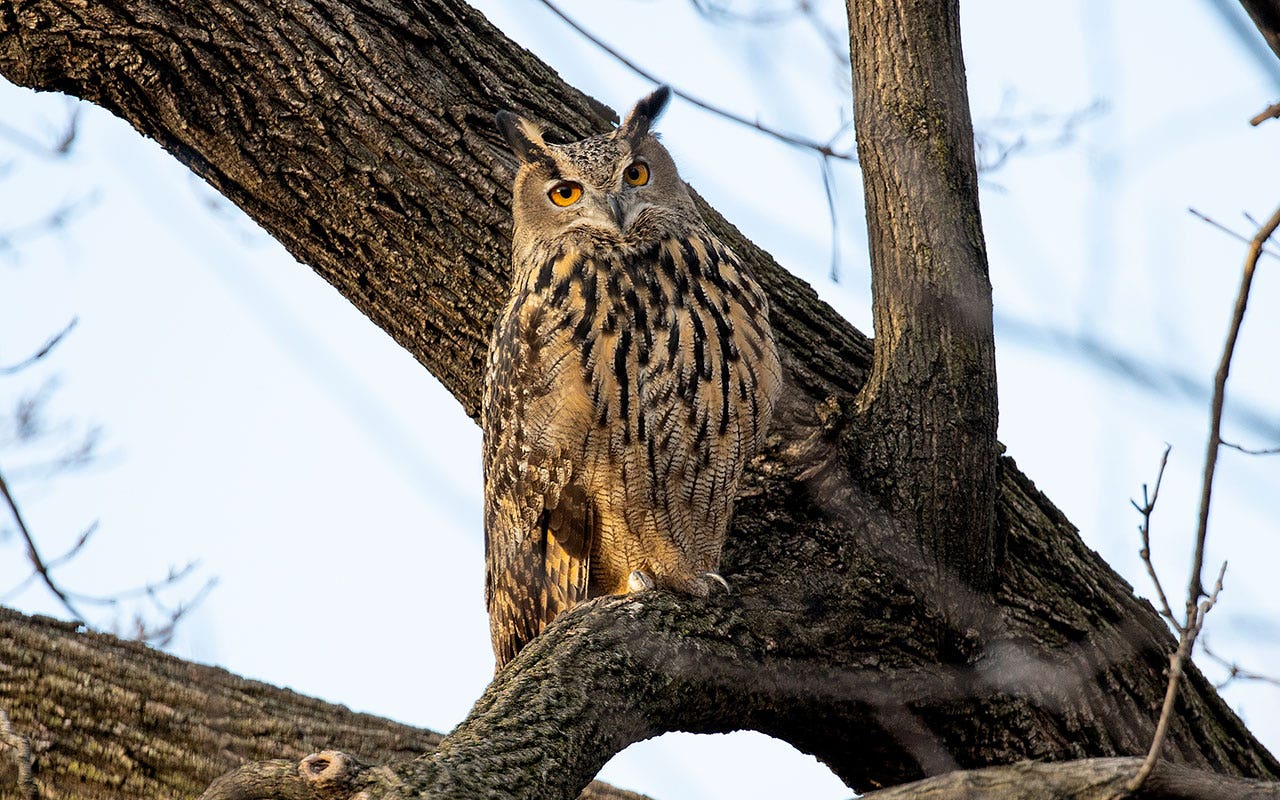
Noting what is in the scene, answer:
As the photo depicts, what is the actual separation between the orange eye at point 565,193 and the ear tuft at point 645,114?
0.24 metres

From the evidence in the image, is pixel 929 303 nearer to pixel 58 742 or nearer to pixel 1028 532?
pixel 1028 532

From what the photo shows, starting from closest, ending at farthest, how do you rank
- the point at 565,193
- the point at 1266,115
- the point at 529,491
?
the point at 1266,115 < the point at 529,491 < the point at 565,193

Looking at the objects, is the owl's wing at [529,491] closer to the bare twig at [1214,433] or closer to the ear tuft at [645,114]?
the ear tuft at [645,114]

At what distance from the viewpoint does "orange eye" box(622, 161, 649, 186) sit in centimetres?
332

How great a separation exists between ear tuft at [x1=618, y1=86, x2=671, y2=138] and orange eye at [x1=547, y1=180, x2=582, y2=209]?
0.78ft

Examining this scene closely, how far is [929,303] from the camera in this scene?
2820 mm

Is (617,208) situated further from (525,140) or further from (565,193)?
(525,140)

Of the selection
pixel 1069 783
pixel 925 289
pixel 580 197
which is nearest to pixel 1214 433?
pixel 1069 783

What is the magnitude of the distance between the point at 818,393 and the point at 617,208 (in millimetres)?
687

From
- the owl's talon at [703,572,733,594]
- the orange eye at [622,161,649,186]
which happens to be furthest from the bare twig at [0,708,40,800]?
the orange eye at [622,161,649,186]

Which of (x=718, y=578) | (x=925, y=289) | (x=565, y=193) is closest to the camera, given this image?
(x=925, y=289)

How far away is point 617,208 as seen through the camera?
3205 mm

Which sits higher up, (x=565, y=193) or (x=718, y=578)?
(x=565, y=193)

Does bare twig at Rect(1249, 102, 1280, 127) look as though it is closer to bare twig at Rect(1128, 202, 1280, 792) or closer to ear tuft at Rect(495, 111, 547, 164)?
bare twig at Rect(1128, 202, 1280, 792)
